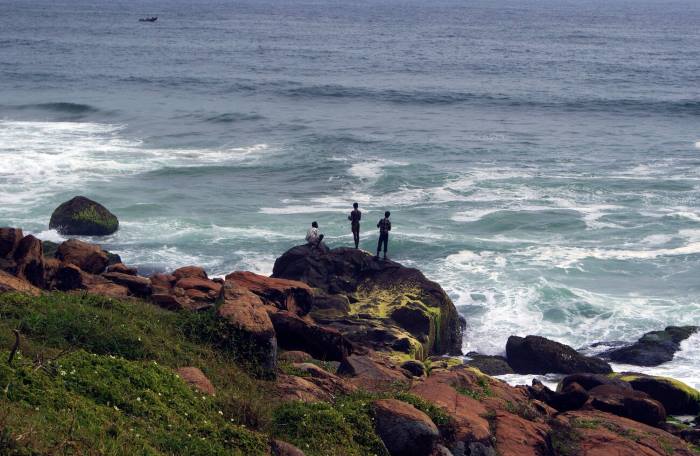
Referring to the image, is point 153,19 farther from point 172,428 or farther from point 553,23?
point 172,428

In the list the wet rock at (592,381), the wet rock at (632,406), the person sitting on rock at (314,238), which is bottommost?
the wet rock at (592,381)

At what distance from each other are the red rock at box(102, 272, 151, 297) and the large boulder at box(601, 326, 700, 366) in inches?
432

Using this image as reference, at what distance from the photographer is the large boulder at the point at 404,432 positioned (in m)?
12.3

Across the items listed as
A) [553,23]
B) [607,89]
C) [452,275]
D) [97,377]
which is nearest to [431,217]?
[452,275]

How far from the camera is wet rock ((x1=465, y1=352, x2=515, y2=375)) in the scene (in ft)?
67.9

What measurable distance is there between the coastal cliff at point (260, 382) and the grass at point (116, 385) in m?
0.03

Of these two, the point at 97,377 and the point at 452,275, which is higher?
the point at 97,377

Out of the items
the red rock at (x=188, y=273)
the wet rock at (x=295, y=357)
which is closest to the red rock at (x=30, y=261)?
the red rock at (x=188, y=273)

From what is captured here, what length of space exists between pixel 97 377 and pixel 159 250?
58.6 ft

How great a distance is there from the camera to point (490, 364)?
21.1m

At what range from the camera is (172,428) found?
1082 cm

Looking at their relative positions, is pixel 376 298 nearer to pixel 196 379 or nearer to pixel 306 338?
pixel 306 338

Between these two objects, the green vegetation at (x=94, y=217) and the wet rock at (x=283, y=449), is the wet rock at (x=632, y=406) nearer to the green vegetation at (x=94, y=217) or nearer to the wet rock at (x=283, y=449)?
the wet rock at (x=283, y=449)

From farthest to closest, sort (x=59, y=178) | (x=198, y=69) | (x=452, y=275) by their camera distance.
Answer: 1. (x=198, y=69)
2. (x=59, y=178)
3. (x=452, y=275)
